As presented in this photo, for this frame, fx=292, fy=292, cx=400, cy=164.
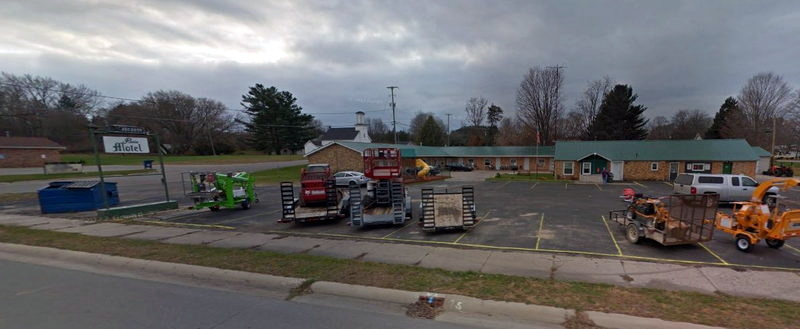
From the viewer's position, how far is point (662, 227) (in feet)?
26.3

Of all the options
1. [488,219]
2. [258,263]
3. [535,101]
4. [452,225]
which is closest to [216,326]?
[258,263]

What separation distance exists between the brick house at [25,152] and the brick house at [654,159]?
2748 inches

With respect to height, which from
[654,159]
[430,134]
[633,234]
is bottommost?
[633,234]

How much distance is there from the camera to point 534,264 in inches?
256

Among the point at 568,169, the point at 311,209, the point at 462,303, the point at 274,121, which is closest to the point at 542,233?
the point at 462,303

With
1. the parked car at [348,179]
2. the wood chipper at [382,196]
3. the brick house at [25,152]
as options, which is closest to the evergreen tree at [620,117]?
the parked car at [348,179]

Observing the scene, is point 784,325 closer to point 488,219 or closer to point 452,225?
point 452,225

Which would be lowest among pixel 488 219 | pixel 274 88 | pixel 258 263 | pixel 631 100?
pixel 488 219

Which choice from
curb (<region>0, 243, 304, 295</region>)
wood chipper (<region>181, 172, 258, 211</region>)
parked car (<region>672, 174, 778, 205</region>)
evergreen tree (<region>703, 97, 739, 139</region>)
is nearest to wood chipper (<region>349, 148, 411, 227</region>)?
curb (<region>0, 243, 304, 295</region>)

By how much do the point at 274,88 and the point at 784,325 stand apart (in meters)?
69.5

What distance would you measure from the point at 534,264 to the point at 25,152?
2589 inches

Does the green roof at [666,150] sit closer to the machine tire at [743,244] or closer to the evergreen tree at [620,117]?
the evergreen tree at [620,117]

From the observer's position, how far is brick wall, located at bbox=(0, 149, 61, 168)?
3959 cm

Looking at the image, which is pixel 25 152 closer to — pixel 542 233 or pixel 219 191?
pixel 219 191
